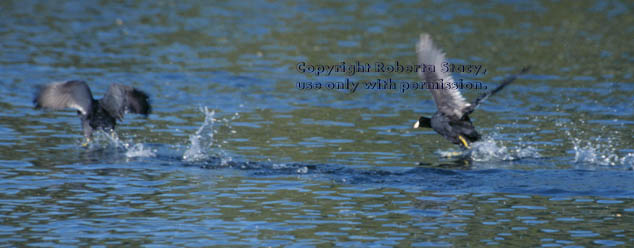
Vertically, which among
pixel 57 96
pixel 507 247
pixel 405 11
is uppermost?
pixel 405 11

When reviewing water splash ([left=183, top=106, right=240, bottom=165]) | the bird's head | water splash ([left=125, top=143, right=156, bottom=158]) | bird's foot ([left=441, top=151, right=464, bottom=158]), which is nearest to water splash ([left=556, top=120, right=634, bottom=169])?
bird's foot ([left=441, top=151, right=464, bottom=158])

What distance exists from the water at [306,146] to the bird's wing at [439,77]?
740 mm

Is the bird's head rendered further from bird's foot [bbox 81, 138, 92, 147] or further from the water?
bird's foot [bbox 81, 138, 92, 147]

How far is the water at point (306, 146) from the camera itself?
10.2 meters

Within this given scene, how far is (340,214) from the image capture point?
35.2ft

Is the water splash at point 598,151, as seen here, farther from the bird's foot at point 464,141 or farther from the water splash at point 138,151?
the water splash at point 138,151

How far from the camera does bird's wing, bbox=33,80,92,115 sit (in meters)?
14.6

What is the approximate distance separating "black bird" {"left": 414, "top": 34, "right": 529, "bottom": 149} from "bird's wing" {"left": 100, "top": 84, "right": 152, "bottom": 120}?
4.30m

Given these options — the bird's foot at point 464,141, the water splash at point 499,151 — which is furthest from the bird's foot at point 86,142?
the water splash at point 499,151

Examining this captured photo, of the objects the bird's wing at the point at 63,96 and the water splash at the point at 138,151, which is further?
the bird's wing at the point at 63,96

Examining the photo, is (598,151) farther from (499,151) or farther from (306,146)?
(306,146)

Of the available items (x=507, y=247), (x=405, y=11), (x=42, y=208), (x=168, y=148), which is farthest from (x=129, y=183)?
(x=405, y=11)

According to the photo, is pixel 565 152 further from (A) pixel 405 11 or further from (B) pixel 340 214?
(A) pixel 405 11

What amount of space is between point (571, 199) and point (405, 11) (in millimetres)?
24991
